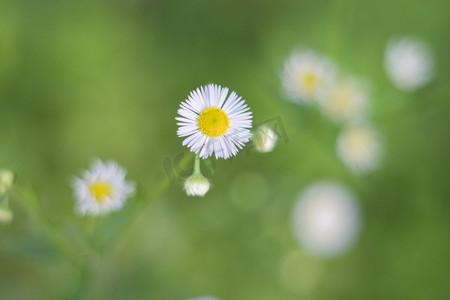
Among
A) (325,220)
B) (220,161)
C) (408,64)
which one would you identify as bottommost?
(325,220)

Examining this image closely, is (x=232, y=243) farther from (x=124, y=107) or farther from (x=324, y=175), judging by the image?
(x=124, y=107)

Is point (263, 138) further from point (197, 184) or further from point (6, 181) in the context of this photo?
point (6, 181)

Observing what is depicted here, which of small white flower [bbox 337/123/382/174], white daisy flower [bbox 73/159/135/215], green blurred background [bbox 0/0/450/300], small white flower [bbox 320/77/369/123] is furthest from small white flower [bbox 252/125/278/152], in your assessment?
small white flower [bbox 337/123/382/174]

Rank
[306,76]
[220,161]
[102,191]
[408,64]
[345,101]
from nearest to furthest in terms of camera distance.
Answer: [102,191] → [306,76] → [220,161] → [345,101] → [408,64]

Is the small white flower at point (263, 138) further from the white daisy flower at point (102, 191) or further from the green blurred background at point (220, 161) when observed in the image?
the green blurred background at point (220, 161)

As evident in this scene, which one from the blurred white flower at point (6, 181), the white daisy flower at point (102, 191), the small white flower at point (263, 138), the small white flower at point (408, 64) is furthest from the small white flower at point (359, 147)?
the blurred white flower at point (6, 181)

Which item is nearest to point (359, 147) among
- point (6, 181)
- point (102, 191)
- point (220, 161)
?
point (220, 161)

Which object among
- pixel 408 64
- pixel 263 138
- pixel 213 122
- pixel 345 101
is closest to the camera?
pixel 213 122

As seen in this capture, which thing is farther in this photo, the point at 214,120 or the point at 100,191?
the point at 100,191
